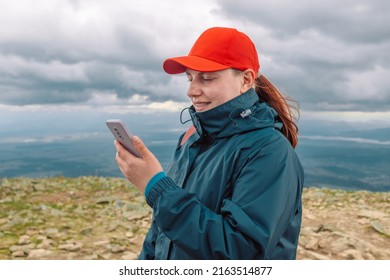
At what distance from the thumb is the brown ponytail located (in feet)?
3.95


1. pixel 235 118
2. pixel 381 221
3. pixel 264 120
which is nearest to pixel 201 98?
pixel 235 118

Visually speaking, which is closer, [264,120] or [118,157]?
[264,120]

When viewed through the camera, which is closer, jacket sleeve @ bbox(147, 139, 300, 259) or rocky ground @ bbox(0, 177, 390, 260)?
jacket sleeve @ bbox(147, 139, 300, 259)

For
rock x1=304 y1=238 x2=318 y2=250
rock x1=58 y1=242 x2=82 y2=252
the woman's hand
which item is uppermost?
the woman's hand

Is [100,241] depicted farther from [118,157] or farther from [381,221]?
[381,221]

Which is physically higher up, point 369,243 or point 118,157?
point 118,157

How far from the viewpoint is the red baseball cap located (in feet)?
9.68

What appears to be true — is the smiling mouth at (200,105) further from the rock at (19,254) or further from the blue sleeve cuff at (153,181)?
the rock at (19,254)

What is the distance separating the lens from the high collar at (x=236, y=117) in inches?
110

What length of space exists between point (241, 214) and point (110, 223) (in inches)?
335

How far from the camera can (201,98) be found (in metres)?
2.94

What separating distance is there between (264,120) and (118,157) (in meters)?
1.18

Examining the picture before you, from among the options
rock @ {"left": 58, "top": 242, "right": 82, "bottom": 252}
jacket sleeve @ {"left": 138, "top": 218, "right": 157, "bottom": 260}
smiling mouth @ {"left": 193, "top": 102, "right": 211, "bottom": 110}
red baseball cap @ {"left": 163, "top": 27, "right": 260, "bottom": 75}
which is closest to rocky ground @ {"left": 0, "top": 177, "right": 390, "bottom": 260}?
rock @ {"left": 58, "top": 242, "right": 82, "bottom": 252}

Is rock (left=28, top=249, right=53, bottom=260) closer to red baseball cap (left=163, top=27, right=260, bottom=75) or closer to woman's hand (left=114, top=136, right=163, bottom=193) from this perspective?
woman's hand (left=114, top=136, right=163, bottom=193)
